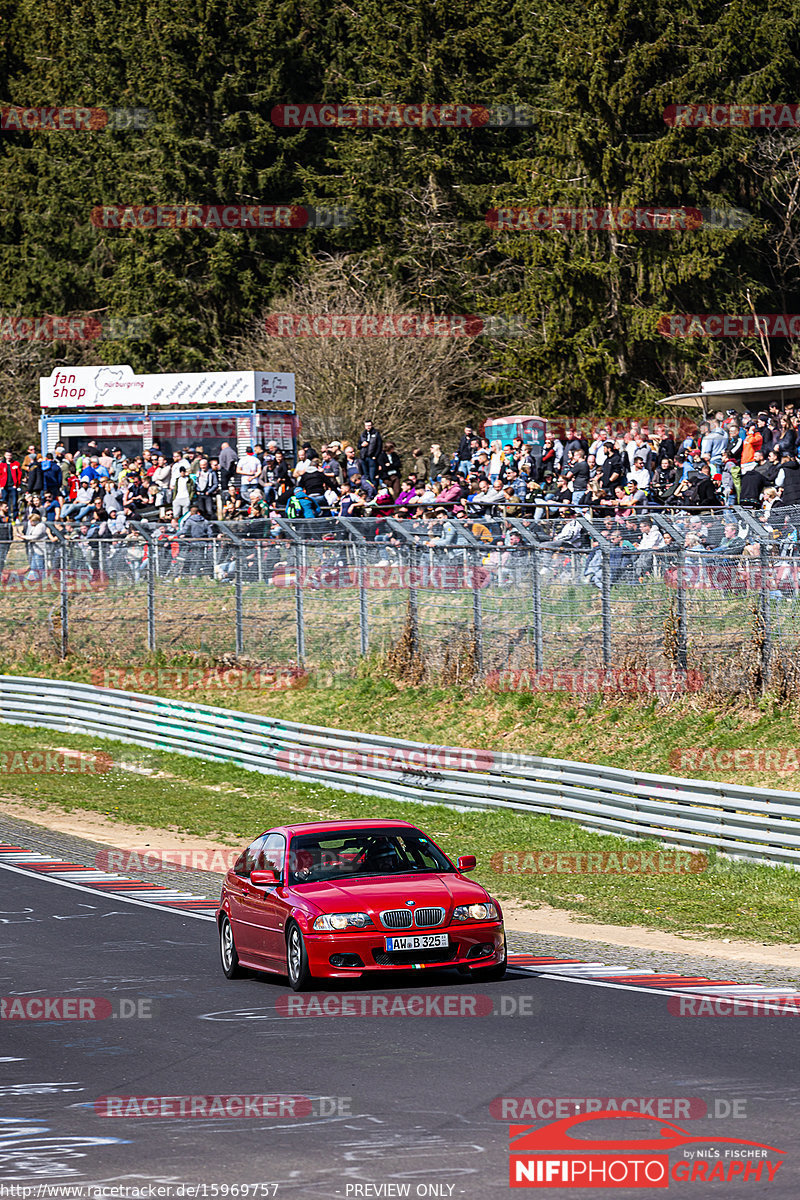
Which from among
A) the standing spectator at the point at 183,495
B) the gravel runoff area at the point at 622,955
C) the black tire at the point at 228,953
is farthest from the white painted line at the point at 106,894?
the standing spectator at the point at 183,495

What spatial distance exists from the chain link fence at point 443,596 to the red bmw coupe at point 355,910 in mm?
8656

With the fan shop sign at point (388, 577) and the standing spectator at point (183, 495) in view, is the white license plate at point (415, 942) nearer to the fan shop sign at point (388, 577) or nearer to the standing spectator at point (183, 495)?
the fan shop sign at point (388, 577)

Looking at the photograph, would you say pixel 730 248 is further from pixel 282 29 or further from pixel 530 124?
pixel 282 29

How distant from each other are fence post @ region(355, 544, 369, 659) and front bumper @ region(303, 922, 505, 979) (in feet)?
49.4

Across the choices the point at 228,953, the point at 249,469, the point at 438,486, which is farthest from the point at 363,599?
the point at 228,953

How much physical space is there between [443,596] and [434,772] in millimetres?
3984

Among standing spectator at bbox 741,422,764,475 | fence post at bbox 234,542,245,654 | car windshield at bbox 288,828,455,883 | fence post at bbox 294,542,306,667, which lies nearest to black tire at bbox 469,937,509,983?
car windshield at bbox 288,828,455,883

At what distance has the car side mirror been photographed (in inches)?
528

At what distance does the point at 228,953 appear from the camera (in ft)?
46.8

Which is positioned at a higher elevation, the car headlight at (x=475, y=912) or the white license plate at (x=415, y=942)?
the car headlight at (x=475, y=912)

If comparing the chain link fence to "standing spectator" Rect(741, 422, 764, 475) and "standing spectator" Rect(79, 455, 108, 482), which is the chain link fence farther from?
"standing spectator" Rect(741, 422, 764, 475)

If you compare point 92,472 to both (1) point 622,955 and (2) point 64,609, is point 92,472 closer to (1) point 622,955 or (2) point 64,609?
(2) point 64,609

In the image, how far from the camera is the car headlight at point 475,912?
12.7m

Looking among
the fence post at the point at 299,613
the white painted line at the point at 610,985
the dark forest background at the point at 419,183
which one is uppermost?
the dark forest background at the point at 419,183
